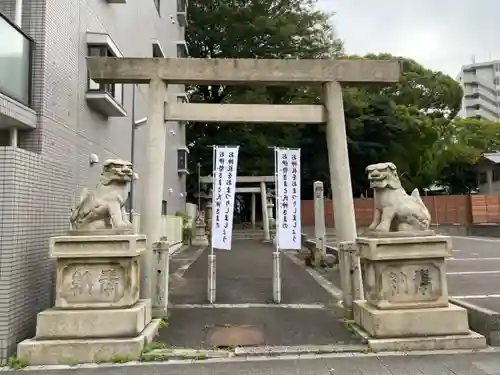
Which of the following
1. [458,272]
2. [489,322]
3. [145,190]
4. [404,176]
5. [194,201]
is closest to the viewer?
[489,322]

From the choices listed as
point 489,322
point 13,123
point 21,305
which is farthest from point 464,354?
point 13,123

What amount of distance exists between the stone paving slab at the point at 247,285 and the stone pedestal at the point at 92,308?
9.80ft

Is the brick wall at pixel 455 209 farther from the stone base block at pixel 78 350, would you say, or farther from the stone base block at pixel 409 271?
the stone base block at pixel 78 350

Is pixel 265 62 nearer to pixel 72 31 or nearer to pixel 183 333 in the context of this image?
pixel 72 31

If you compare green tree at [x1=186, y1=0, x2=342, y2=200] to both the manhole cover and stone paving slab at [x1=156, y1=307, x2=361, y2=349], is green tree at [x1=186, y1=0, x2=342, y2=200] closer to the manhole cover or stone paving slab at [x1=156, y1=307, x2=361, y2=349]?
stone paving slab at [x1=156, y1=307, x2=361, y2=349]

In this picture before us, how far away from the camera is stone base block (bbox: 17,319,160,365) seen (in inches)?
228

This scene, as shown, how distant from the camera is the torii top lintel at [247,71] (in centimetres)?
823

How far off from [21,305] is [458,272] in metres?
12.0

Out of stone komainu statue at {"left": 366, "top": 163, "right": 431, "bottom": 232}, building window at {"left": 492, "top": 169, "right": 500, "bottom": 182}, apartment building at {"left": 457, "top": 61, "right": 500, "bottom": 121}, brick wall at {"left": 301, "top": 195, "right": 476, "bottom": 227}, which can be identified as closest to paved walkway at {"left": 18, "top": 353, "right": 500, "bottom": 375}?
stone komainu statue at {"left": 366, "top": 163, "right": 431, "bottom": 232}

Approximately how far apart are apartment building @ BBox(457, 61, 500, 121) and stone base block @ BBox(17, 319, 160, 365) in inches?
3472

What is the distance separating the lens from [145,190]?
8297mm

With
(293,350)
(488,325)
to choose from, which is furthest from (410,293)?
(293,350)

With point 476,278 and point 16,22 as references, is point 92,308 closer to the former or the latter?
point 16,22

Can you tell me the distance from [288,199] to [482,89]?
89075mm
